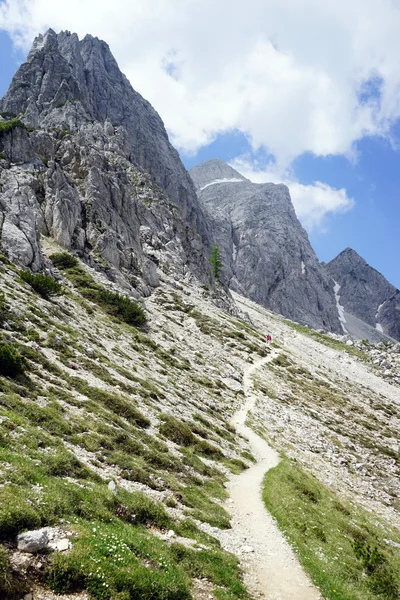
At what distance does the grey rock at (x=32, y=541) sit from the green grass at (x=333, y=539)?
10283 millimetres

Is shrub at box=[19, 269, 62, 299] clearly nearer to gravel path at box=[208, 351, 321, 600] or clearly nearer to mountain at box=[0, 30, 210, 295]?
mountain at box=[0, 30, 210, 295]

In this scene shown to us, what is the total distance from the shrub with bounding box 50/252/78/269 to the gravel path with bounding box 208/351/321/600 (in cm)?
4814

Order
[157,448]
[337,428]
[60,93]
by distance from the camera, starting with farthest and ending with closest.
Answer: [60,93] < [337,428] < [157,448]

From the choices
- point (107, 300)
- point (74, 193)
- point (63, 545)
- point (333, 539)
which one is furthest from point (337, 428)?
point (74, 193)

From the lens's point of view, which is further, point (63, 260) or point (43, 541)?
point (63, 260)

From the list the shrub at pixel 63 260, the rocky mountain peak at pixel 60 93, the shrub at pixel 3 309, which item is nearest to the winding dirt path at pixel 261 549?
the shrub at pixel 3 309

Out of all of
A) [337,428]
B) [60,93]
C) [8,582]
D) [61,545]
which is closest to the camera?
[8,582]

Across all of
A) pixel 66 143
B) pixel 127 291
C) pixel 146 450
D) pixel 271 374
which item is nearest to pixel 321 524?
pixel 146 450

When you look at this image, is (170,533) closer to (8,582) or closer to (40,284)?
(8,582)

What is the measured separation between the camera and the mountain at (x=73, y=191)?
65875 mm

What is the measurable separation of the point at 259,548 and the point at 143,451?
7.61m

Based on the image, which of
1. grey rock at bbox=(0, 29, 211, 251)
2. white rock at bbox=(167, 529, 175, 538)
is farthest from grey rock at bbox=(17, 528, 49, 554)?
grey rock at bbox=(0, 29, 211, 251)

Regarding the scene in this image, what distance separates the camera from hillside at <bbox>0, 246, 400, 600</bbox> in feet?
32.0

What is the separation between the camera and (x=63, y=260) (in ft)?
200
